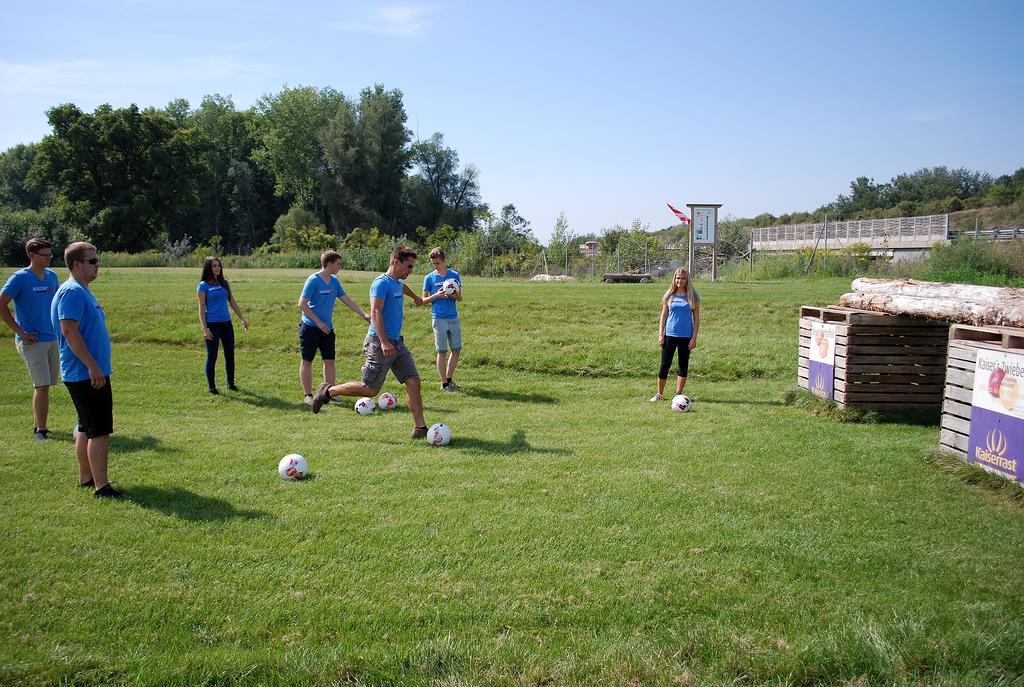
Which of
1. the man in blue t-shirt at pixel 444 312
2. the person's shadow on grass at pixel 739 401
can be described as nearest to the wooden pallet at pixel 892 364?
the person's shadow on grass at pixel 739 401

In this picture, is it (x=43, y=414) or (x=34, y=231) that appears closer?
(x=43, y=414)

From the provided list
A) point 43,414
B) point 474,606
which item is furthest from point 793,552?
point 43,414

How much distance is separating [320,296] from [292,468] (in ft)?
12.6

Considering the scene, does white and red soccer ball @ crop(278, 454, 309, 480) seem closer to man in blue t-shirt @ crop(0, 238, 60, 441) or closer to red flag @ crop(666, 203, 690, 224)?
man in blue t-shirt @ crop(0, 238, 60, 441)

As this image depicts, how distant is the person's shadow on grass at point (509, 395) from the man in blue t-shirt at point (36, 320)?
18.1ft

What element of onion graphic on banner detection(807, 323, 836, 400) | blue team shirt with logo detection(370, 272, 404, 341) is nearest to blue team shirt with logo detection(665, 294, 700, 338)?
onion graphic on banner detection(807, 323, 836, 400)

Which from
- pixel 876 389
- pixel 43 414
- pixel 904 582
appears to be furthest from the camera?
pixel 876 389

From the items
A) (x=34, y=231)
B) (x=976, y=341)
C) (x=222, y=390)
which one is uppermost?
(x=34, y=231)

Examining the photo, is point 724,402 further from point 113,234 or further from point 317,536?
point 113,234

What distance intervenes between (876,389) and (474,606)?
23.2 ft

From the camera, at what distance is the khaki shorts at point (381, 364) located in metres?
7.38

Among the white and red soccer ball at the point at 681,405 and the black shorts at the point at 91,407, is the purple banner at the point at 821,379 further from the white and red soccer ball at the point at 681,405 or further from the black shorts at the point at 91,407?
the black shorts at the point at 91,407

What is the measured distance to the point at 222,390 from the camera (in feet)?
35.9

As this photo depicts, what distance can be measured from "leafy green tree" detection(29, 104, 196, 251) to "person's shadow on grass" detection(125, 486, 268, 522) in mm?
55738
